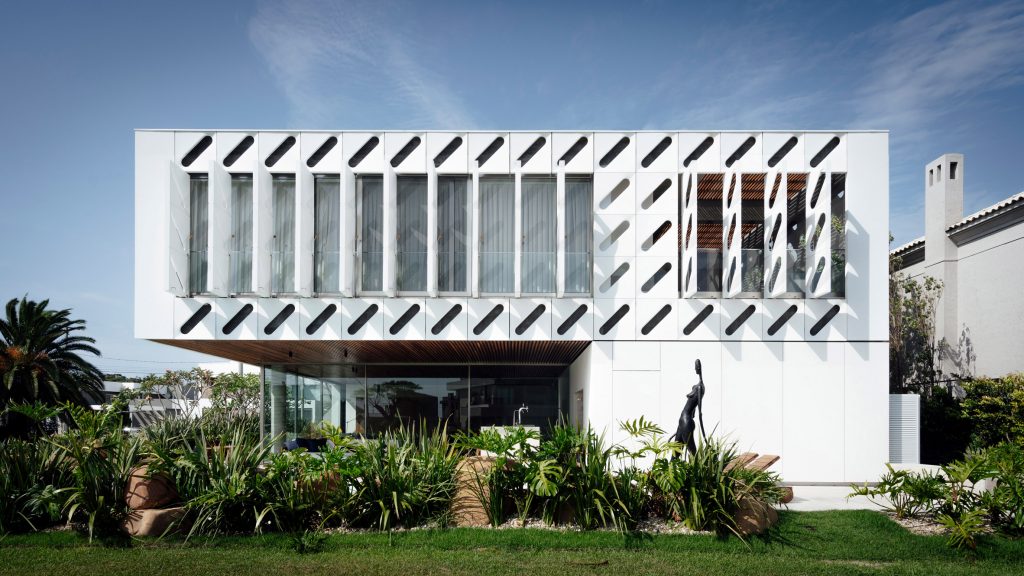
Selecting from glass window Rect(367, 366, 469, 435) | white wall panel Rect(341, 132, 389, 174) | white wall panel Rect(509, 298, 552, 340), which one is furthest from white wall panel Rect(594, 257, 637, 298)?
glass window Rect(367, 366, 469, 435)

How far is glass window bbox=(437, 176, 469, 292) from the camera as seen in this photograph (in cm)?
1458

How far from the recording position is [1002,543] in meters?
8.87

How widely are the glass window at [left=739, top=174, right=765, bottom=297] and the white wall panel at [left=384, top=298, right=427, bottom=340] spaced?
6.23m

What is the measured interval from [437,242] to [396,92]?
3861mm

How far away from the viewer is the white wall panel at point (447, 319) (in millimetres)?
14227

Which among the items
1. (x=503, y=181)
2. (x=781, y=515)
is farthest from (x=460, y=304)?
(x=781, y=515)

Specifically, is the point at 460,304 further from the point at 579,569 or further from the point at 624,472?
the point at 579,569

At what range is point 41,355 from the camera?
23.0m

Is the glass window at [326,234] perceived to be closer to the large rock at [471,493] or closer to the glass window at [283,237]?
the glass window at [283,237]

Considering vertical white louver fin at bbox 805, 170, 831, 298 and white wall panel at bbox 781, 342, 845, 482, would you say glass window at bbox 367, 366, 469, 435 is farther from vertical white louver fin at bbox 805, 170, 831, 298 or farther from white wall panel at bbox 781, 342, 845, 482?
vertical white louver fin at bbox 805, 170, 831, 298

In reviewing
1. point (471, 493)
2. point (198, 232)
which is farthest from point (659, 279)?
point (198, 232)

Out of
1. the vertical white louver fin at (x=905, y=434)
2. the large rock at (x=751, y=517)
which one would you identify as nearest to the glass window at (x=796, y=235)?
the vertical white louver fin at (x=905, y=434)

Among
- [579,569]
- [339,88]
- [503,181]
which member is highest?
[339,88]

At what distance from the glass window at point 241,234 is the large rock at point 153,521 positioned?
5.97m
